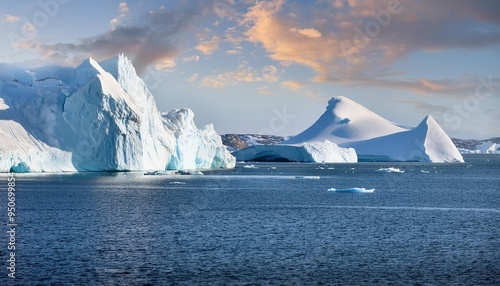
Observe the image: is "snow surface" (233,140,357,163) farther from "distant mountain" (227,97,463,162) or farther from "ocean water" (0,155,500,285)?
"ocean water" (0,155,500,285)

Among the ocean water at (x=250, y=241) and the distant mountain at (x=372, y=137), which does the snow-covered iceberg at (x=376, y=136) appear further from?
the ocean water at (x=250, y=241)

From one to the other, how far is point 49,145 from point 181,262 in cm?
5581

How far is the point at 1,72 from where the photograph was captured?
266ft

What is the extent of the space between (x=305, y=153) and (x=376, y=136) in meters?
28.4

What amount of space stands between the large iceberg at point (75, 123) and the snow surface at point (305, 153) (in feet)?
234

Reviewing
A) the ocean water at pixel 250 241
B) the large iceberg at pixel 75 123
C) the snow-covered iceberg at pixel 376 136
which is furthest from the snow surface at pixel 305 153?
the ocean water at pixel 250 241

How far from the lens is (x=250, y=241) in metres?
27.1

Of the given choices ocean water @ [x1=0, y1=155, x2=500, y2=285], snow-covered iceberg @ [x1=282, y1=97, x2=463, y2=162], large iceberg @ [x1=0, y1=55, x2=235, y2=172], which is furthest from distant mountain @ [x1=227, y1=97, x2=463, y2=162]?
ocean water @ [x1=0, y1=155, x2=500, y2=285]

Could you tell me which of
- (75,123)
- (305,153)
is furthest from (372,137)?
(75,123)

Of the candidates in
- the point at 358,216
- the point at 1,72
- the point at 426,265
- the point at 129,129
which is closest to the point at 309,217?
the point at 358,216

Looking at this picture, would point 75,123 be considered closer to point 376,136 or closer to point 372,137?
point 372,137

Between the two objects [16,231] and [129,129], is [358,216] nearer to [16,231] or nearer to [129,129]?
[16,231]

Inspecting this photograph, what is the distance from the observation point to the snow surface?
148000 millimetres

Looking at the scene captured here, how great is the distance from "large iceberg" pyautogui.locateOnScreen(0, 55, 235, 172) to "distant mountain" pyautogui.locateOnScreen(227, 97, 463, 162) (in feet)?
252
